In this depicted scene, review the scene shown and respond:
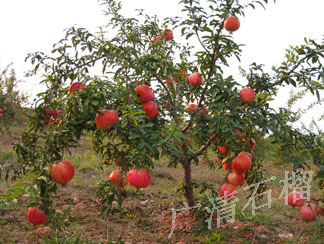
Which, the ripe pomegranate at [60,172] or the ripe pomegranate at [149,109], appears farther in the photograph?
the ripe pomegranate at [149,109]

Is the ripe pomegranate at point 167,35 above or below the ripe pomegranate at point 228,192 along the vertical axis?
above

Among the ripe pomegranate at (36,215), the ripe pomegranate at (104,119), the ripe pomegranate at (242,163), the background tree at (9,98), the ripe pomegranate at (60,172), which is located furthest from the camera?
the background tree at (9,98)

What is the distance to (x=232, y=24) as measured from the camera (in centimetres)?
241

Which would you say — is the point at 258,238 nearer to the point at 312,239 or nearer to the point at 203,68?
the point at 312,239

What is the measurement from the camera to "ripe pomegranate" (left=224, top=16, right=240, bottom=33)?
239cm

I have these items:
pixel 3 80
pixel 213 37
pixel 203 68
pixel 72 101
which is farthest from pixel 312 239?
pixel 3 80

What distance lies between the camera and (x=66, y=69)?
94.5 inches

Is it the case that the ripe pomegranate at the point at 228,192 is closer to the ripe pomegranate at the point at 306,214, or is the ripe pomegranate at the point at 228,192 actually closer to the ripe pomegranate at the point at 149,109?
the ripe pomegranate at the point at 306,214

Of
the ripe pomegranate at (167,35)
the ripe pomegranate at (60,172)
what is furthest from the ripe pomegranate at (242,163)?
the ripe pomegranate at (167,35)

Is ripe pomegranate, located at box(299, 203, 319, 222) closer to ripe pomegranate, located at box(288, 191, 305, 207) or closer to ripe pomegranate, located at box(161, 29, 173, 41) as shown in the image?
ripe pomegranate, located at box(288, 191, 305, 207)

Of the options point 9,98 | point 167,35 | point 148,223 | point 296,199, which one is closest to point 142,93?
point 296,199

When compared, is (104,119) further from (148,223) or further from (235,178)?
(148,223)

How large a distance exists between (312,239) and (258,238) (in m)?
0.57

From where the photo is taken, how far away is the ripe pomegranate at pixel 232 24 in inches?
94.0
